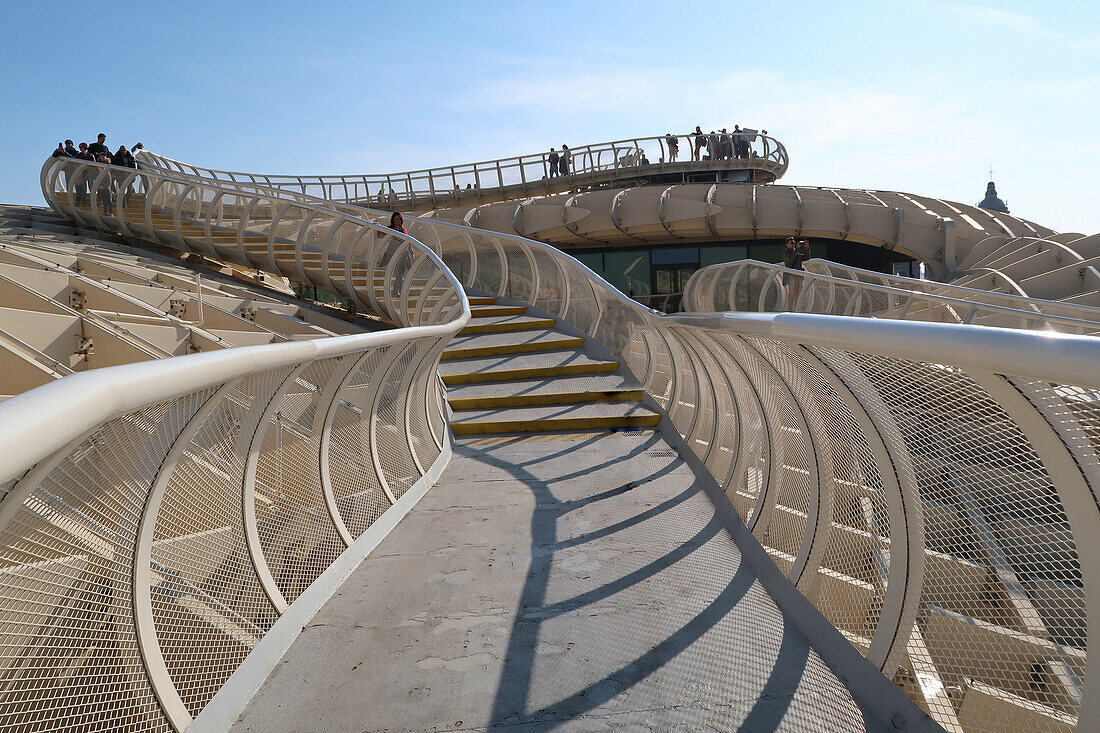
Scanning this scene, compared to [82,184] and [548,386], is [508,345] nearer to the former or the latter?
[548,386]

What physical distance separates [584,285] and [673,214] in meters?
16.4

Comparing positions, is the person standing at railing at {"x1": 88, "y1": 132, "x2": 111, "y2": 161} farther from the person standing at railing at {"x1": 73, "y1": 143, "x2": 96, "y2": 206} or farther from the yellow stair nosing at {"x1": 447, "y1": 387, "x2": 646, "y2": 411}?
the yellow stair nosing at {"x1": 447, "y1": 387, "x2": 646, "y2": 411}

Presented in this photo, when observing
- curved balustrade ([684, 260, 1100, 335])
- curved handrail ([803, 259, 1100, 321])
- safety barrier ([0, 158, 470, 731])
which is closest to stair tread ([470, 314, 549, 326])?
curved balustrade ([684, 260, 1100, 335])

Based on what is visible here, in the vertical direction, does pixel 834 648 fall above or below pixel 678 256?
above

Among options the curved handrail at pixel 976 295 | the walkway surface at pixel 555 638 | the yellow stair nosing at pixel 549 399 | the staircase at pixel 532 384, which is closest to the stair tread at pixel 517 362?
the staircase at pixel 532 384

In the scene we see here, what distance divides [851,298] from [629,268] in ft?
66.5

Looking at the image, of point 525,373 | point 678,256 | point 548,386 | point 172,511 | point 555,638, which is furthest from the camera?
point 678,256

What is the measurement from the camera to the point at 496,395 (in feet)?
26.7

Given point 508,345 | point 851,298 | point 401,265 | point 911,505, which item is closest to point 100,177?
point 401,265

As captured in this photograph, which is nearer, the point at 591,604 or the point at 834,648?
the point at 834,648

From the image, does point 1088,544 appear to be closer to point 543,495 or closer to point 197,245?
point 543,495

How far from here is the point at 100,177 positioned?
1827 cm

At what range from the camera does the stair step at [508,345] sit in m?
9.66

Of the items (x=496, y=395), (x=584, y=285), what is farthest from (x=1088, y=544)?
(x=584, y=285)
